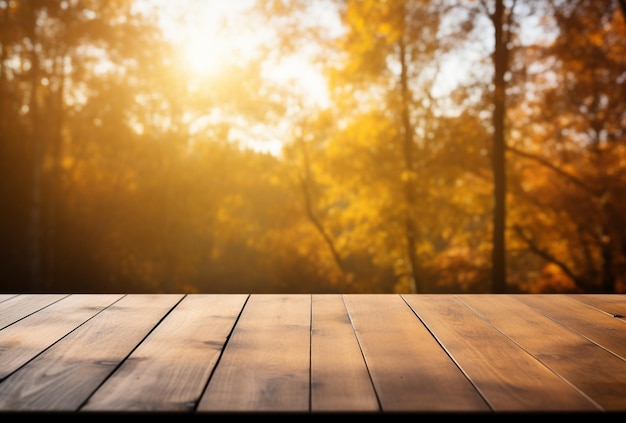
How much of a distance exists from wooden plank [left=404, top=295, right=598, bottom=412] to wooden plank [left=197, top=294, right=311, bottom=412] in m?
0.46

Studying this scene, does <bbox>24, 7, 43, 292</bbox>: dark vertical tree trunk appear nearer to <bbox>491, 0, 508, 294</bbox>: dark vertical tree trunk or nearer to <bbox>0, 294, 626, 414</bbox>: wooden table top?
<bbox>491, 0, 508, 294</bbox>: dark vertical tree trunk

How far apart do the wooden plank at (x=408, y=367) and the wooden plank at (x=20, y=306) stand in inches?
51.9

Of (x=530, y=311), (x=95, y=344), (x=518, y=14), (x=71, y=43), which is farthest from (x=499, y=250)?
(x=71, y=43)

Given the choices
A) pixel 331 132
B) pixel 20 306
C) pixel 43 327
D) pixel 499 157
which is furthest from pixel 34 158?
pixel 43 327

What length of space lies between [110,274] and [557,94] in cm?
1008

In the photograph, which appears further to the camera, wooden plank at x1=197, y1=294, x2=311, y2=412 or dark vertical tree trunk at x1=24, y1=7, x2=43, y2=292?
dark vertical tree trunk at x1=24, y1=7, x2=43, y2=292

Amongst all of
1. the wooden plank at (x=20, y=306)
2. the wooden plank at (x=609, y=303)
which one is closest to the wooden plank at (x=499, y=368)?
the wooden plank at (x=609, y=303)

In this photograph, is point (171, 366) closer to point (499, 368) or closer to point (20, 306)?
point (499, 368)

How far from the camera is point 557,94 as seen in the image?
33.9 feet

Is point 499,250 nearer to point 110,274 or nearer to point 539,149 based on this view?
point 539,149

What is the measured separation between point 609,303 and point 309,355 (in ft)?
5.62

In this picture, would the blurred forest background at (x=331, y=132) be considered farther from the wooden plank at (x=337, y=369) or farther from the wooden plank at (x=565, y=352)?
the wooden plank at (x=337, y=369)

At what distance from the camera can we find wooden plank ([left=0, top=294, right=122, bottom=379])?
5.65 feet

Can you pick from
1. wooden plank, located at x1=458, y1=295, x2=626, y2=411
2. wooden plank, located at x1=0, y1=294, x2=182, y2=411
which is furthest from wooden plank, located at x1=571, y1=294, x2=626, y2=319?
wooden plank, located at x1=0, y1=294, x2=182, y2=411
